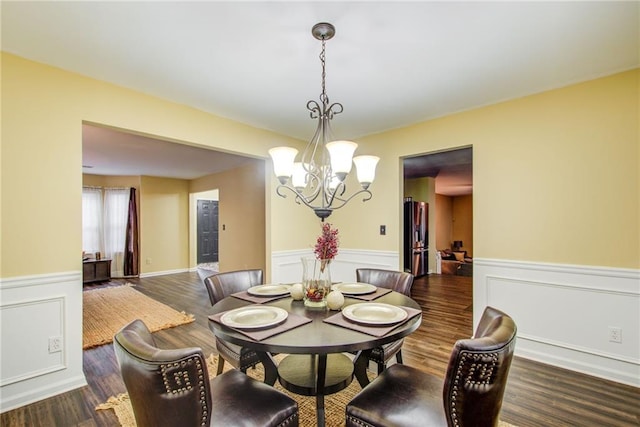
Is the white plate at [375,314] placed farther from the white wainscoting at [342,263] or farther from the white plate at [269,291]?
the white wainscoting at [342,263]

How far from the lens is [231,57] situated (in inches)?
81.4

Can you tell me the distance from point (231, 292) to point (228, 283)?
0.07 m

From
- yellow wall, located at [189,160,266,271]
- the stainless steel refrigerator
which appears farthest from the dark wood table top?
the stainless steel refrigerator

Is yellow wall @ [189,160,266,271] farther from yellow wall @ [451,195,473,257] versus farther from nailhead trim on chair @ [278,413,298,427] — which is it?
yellow wall @ [451,195,473,257]

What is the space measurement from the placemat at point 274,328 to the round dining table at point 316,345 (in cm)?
2

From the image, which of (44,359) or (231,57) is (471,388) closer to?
(231,57)

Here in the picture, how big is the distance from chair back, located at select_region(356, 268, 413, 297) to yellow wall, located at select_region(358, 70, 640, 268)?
1.15 m

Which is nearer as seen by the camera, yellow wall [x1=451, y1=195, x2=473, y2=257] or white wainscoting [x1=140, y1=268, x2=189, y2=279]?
white wainscoting [x1=140, y1=268, x2=189, y2=279]

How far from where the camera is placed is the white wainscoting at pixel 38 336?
2000 mm

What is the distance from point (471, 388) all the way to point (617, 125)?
2581 mm

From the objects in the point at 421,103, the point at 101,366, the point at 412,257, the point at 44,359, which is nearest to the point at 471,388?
the point at 421,103

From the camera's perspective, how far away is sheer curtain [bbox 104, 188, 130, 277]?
6840mm

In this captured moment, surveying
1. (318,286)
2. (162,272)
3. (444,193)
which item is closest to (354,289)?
(318,286)

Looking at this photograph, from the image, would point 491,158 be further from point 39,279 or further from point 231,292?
point 39,279
